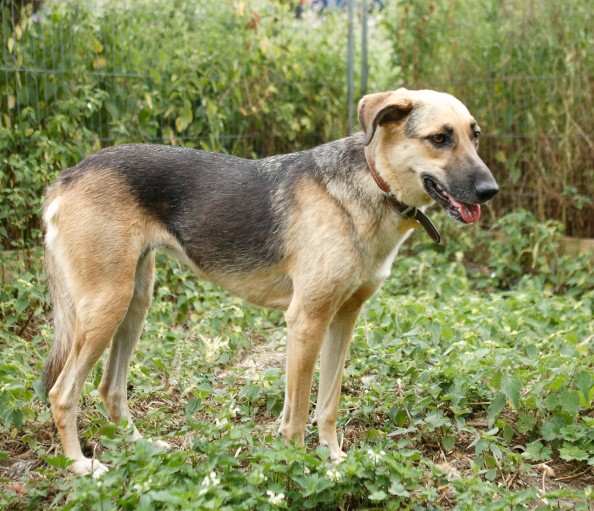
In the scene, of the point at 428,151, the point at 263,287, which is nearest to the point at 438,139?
the point at 428,151

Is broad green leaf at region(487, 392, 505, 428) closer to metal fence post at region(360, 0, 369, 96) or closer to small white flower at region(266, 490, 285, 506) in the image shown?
small white flower at region(266, 490, 285, 506)

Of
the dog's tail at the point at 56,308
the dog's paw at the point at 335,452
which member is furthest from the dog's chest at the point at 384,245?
the dog's tail at the point at 56,308

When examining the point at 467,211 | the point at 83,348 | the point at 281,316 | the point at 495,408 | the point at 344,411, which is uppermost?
the point at 467,211

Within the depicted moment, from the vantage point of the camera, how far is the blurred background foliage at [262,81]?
6117mm

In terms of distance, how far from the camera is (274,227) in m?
3.89

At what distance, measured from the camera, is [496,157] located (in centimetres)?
805

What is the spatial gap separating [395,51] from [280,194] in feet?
18.2

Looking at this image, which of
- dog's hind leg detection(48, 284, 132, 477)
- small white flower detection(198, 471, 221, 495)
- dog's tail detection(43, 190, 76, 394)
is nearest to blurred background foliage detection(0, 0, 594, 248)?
dog's tail detection(43, 190, 76, 394)

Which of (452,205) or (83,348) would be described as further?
(83,348)

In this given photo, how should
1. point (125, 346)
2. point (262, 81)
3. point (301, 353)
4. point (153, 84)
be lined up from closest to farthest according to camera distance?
point (301, 353), point (125, 346), point (153, 84), point (262, 81)

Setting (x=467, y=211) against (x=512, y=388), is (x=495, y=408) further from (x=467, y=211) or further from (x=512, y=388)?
(x=467, y=211)

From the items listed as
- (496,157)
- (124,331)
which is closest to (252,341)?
(124,331)

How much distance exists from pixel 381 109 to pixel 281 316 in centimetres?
309

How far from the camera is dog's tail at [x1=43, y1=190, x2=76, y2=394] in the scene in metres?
3.86
